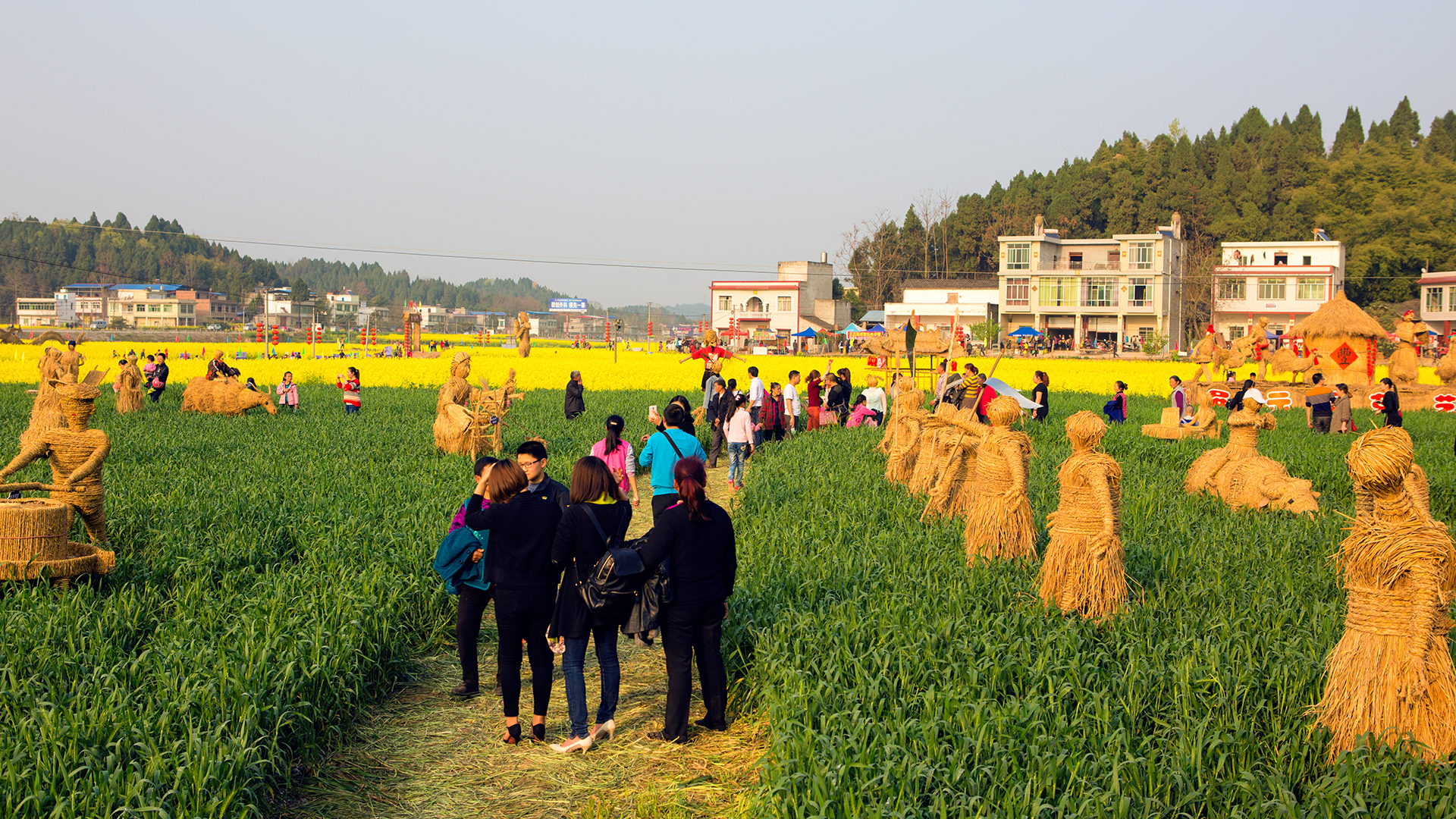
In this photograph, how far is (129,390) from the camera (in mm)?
22953

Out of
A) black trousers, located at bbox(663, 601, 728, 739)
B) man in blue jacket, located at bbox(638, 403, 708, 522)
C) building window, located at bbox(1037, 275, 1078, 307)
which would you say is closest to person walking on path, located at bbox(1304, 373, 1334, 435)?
man in blue jacket, located at bbox(638, 403, 708, 522)

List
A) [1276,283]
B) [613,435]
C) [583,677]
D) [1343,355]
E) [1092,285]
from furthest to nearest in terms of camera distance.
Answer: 1. [1092,285]
2. [1276,283]
3. [1343,355]
4. [613,435]
5. [583,677]

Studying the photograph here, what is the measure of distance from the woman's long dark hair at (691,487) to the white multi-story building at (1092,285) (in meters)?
68.6

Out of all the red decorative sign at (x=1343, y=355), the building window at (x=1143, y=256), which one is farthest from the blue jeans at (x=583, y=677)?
A: the building window at (x=1143, y=256)

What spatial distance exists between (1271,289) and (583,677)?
79.0 m

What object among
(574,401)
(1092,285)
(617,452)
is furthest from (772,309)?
(617,452)

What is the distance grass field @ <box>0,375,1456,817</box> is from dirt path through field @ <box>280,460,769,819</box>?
0.09 feet

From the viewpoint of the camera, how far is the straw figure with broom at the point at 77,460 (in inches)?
321

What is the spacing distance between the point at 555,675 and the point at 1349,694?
519cm

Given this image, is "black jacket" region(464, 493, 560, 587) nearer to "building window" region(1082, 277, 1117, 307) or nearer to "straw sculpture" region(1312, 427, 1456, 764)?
"straw sculpture" region(1312, 427, 1456, 764)

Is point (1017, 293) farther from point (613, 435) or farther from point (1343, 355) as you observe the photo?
point (613, 435)

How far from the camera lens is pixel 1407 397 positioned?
1057 inches

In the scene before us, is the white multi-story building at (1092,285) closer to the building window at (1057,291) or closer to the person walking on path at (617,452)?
the building window at (1057,291)

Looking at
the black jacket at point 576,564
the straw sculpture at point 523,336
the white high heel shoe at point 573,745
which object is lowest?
the white high heel shoe at point 573,745
